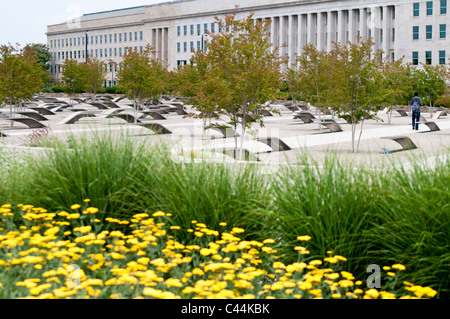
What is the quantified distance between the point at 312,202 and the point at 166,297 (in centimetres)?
203

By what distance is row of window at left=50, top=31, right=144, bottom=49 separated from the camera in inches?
5113

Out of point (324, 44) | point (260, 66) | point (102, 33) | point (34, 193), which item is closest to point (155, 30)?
point (102, 33)

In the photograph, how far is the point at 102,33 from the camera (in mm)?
137625

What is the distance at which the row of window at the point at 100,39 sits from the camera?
129875 mm

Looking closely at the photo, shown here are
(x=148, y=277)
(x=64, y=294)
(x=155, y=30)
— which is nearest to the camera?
(x=64, y=294)

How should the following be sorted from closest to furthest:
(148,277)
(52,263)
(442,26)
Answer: (148,277), (52,263), (442,26)

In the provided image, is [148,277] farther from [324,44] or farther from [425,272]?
[324,44]

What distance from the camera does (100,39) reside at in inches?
5482

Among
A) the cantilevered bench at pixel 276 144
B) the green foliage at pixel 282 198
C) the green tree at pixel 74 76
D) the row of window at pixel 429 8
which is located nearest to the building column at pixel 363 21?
the row of window at pixel 429 8

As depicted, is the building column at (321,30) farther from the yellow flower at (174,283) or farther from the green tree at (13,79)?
the yellow flower at (174,283)

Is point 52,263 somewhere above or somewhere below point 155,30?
below

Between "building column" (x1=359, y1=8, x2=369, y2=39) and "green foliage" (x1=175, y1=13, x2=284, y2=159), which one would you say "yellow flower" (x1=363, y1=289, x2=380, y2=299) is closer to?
"green foliage" (x1=175, y1=13, x2=284, y2=159)

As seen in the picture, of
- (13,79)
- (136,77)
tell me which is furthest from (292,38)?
(13,79)

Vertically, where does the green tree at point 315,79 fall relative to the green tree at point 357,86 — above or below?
above
